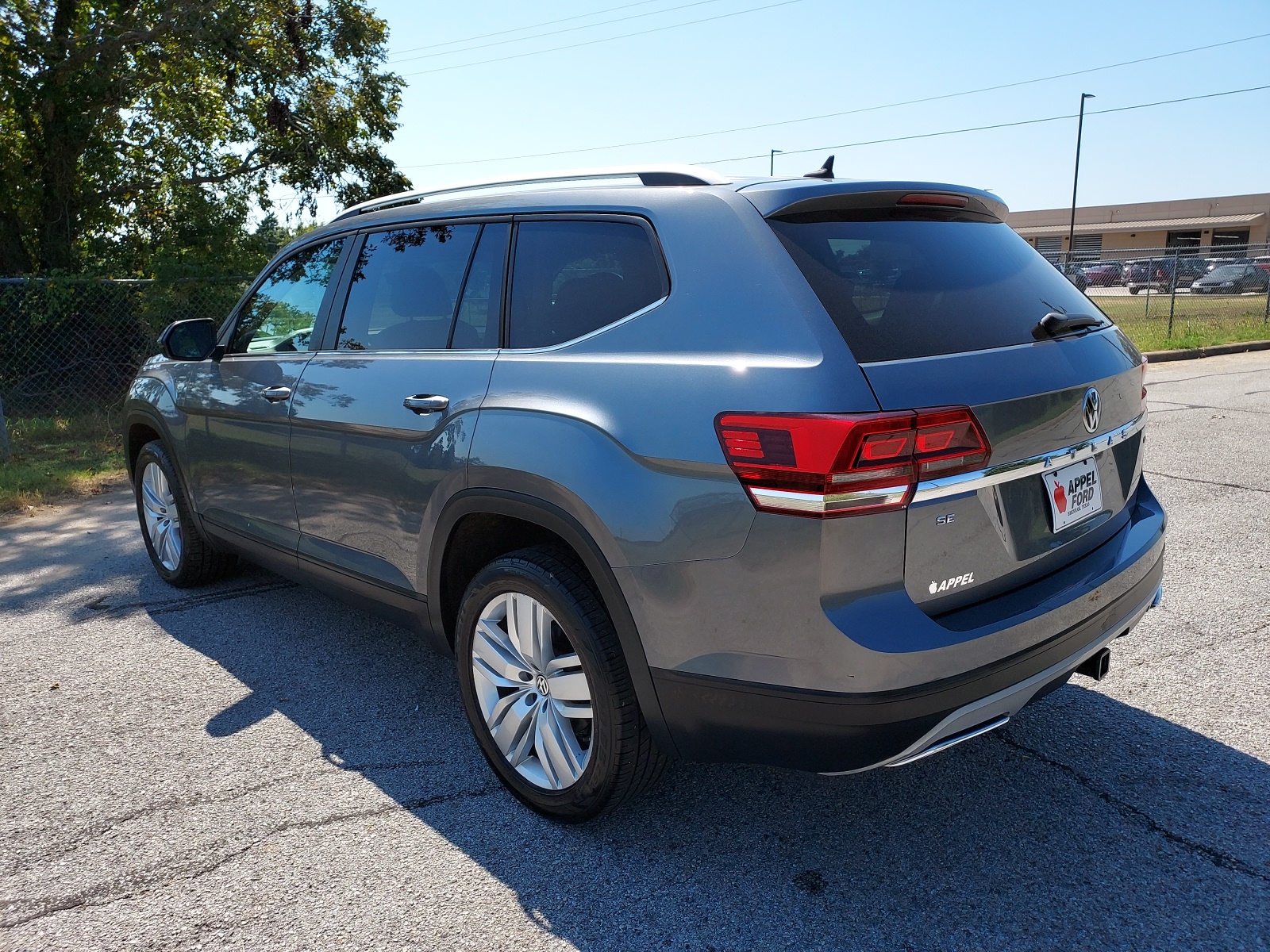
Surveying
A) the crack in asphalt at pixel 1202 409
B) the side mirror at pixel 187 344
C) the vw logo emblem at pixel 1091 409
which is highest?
the side mirror at pixel 187 344

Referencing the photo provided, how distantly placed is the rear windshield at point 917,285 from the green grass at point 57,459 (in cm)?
706

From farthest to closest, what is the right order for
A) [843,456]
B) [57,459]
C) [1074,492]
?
[57,459] → [1074,492] → [843,456]

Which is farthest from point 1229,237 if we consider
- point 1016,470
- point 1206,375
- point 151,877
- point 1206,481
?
point 151,877

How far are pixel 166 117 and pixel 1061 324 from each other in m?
13.7

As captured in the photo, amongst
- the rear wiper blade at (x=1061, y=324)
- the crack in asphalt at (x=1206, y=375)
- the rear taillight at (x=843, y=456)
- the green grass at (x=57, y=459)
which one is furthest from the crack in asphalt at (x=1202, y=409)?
the green grass at (x=57, y=459)

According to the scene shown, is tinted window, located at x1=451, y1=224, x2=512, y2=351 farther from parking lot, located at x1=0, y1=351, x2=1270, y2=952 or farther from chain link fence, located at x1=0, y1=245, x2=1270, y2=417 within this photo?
chain link fence, located at x1=0, y1=245, x2=1270, y2=417

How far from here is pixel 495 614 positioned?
297 centimetres

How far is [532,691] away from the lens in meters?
2.90

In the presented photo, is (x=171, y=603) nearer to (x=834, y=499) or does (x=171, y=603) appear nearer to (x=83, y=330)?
(x=834, y=499)

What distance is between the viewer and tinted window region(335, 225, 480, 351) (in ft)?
10.9

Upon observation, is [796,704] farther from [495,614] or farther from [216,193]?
[216,193]

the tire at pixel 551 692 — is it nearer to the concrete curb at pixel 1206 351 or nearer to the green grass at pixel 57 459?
the green grass at pixel 57 459

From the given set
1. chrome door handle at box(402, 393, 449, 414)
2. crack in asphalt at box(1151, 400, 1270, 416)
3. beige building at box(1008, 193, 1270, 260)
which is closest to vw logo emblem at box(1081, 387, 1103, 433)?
chrome door handle at box(402, 393, 449, 414)

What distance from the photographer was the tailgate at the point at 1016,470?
2.23m
